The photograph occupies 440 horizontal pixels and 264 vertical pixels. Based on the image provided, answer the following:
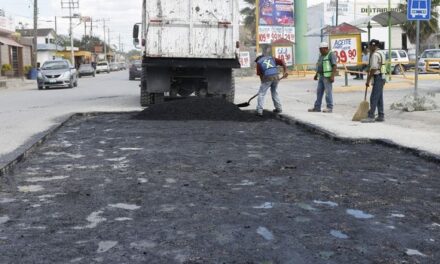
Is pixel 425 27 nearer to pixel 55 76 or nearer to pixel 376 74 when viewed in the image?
pixel 55 76

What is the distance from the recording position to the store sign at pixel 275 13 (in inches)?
1534

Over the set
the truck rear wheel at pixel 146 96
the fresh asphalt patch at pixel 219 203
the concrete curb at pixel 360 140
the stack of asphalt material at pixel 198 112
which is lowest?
the fresh asphalt patch at pixel 219 203

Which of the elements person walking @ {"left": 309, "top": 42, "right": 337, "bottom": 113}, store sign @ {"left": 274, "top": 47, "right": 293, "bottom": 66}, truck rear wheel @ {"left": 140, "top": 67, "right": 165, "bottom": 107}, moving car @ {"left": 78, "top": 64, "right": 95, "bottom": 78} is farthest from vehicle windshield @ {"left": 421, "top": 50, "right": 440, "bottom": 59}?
moving car @ {"left": 78, "top": 64, "right": 95, "bottom": 78}

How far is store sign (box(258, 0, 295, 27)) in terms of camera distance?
38969mm

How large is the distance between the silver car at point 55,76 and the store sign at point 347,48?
48.4ft

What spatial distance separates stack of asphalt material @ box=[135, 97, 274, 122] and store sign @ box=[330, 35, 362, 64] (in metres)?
9.57

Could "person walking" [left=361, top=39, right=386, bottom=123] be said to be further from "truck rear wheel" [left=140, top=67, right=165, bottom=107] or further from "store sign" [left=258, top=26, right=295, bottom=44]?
"store sign" [left=258, top=26, right=295, bottom=44]

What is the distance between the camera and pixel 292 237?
4367 millimetres

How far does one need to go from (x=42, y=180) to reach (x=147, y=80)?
8458 mm

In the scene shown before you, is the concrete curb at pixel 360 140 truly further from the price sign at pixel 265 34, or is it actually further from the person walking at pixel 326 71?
the price sign at pixel 265 34

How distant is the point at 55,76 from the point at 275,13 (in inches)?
649

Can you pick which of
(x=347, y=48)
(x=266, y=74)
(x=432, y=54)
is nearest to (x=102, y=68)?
(x=432, y=54)

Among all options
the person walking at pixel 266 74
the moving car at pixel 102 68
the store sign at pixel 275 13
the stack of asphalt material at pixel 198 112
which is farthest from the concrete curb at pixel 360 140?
the moving car at pixel 102 68

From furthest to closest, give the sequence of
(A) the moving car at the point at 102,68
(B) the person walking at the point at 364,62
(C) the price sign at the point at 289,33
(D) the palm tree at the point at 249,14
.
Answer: (A) the moving car at the point at 102,68 < (D) the palm tree at the point at 249,14 < (C) the price sign at the point at 289,33 < (B) the person walking at the point at 364,62
